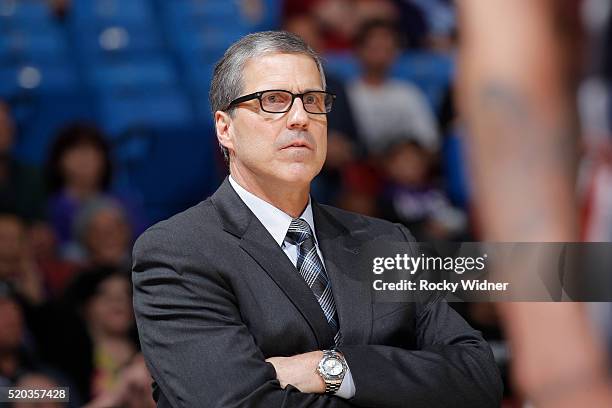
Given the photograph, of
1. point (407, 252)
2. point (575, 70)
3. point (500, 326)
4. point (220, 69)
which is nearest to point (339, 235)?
point (407, 252)

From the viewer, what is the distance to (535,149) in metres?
3.19

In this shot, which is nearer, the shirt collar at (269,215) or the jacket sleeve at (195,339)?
the jacket sleeve at (195,339)

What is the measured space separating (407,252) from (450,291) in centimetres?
21

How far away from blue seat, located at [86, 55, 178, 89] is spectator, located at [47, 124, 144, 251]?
307 millimetres

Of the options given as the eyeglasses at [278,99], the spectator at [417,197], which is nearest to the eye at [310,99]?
the eyeglasses at [278,99]

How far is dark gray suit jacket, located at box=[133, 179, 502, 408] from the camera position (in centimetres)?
199

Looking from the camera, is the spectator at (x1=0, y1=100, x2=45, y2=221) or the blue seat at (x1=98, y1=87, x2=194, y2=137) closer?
the spectator at (x1=0, y1=100, x2=45, y2=221)

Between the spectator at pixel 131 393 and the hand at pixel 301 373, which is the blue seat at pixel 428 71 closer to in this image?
the spectator at pixel 131 393

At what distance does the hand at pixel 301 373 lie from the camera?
2012mm

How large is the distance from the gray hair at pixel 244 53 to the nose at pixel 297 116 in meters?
0.11

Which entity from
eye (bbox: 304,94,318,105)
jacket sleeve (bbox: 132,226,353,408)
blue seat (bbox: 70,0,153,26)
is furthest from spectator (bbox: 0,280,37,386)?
eye (bbox: 304,94,318,105)

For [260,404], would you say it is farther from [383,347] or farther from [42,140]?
[42,140]

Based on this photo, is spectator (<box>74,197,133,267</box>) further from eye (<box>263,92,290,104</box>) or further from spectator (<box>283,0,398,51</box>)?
eye (<box>263,92,290,104</box>)

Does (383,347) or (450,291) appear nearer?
(383,347)
